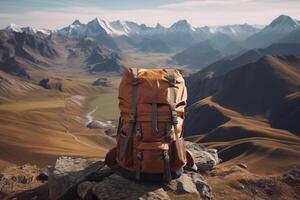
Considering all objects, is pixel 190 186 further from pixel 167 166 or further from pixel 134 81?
pixel 134 81

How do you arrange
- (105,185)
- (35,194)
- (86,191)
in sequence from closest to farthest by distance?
(105,185) < (86,191) < (35,194)

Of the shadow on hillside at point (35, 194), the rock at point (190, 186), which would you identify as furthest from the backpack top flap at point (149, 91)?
the shadow on hillside at point (35, 194)

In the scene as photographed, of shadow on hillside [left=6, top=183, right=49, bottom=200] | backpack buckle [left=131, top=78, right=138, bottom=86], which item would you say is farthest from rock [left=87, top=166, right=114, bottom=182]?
backpack buckle [left=131, top=78, right=138, bottom=86]

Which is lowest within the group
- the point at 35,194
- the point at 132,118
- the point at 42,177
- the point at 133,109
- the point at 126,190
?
the point at 35,194

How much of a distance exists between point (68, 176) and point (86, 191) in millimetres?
1538

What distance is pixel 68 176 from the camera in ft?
49.4

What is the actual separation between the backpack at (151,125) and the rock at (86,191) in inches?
59.6

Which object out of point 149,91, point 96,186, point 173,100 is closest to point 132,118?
point 149,91

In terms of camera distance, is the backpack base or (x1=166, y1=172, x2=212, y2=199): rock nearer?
the backpack base

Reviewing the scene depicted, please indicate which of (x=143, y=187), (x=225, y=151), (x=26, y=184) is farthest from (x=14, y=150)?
(x=143, y=187)

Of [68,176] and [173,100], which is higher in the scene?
[173,100]

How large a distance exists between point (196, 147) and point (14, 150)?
107 meters

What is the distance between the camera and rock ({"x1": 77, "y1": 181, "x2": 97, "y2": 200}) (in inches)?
543

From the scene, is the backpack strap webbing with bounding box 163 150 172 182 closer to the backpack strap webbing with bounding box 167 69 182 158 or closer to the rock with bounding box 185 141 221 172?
the backpack strap webbing with bounding box 167 69 182 158
